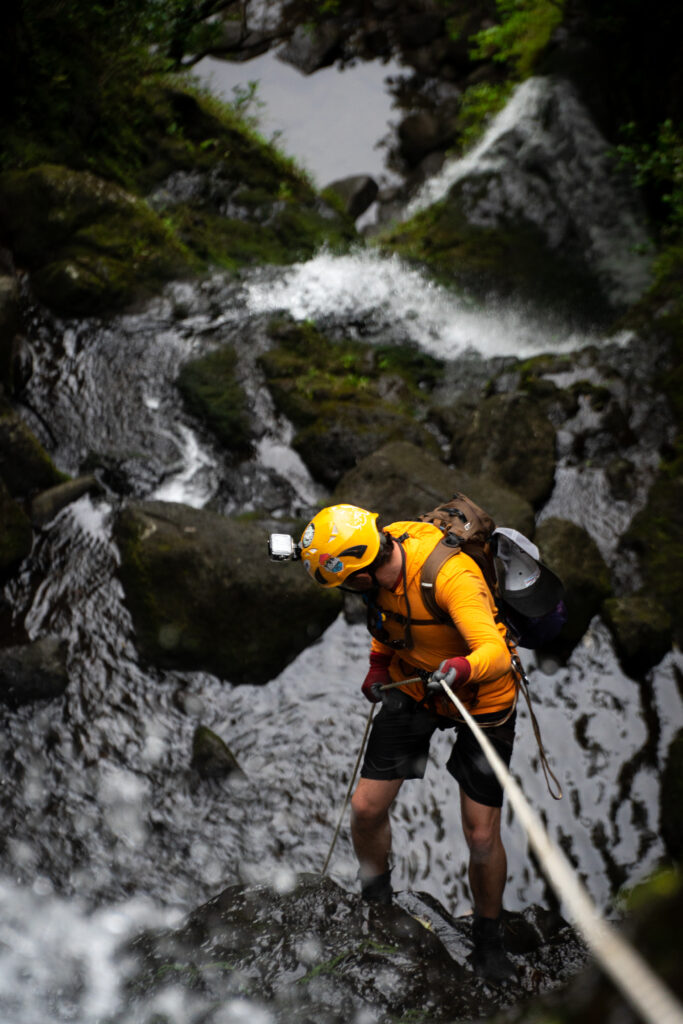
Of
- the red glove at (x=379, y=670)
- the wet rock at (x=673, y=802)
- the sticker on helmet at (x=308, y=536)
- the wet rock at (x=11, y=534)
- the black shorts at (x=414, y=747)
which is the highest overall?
the sticker on helmet at (x=308, y=536)

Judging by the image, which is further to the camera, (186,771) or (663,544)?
(663,544)

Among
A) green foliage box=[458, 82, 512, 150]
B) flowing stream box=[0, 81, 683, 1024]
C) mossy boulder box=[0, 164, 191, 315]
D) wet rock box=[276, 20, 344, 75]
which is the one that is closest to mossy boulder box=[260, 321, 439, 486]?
flowing stream box=[0, 81, 683, 1024]

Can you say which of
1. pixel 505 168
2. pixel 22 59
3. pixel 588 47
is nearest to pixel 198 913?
pixel 22 59

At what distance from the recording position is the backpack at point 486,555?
11.9 feet

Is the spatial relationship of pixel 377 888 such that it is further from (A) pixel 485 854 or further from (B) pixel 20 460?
(B) pixel 20 460

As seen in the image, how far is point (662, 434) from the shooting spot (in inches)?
333

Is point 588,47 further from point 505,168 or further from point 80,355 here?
point 80,355

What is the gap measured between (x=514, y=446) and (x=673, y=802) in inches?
156

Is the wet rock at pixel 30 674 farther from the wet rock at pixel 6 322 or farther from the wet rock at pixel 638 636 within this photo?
the wet rock at pixel 638 636

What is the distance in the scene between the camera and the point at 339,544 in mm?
3502

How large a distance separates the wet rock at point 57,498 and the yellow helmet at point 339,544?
370 centimetres

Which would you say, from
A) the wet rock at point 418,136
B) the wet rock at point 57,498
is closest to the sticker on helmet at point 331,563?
the wet rock at point 57,498

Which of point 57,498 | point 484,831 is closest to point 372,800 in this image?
point 484,831

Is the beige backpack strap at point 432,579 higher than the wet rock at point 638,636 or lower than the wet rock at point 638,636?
higher
